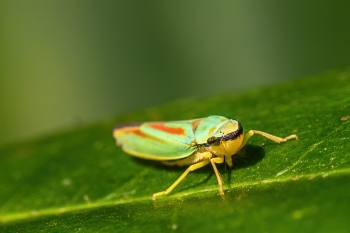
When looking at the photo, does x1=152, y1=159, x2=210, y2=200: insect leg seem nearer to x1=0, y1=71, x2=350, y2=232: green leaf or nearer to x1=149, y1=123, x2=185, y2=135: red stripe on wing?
x1=0, y1=71, x2=350, y2=232: green leaf

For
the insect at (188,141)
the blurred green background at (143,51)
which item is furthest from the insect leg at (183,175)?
the blurred green background at (143,51)

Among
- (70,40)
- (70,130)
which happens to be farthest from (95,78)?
(70,130)

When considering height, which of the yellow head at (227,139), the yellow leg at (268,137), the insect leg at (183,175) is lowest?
the insect leg at (183,175)

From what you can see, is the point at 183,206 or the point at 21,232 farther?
the point at 21,232

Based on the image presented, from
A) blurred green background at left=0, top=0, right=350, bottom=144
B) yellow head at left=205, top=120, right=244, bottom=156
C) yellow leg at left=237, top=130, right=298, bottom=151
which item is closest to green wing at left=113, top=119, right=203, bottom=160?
yellow head at left=205, top=120, right=244, bottom=156

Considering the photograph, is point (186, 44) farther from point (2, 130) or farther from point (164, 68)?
point (2, 130)

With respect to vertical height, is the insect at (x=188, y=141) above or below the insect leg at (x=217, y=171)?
above

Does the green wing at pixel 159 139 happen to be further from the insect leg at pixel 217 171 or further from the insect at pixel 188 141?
the insect leg at pixel 217 171
